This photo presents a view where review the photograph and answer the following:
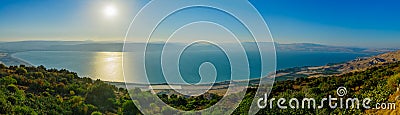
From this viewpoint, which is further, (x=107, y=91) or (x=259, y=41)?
(x=107, y=91)

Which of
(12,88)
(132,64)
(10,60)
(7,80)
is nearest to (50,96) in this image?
(12,88)

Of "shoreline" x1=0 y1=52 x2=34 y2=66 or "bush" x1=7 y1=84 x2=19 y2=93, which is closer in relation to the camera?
"bush" x1=7 y1=84 x2=19 y2=93

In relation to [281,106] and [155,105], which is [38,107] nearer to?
[155,105]

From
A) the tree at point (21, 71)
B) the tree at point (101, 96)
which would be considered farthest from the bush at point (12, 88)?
the tree at point (21, 71)

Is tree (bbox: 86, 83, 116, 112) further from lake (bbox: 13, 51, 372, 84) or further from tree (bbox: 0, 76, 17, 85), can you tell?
tree (bbox: 0, 76, 17, 85)

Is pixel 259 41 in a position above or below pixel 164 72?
above

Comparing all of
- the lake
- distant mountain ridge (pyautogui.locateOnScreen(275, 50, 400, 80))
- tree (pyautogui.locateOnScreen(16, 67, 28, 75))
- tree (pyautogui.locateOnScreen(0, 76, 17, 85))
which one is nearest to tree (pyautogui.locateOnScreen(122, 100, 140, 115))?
the lake

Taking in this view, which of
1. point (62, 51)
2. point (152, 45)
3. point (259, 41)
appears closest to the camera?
point (259, 41)

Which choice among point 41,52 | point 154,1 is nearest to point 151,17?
point 154,1

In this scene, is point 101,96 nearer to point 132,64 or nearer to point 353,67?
point 132,64

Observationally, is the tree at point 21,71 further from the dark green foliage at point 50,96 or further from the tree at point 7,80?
the tree at point 7,80
